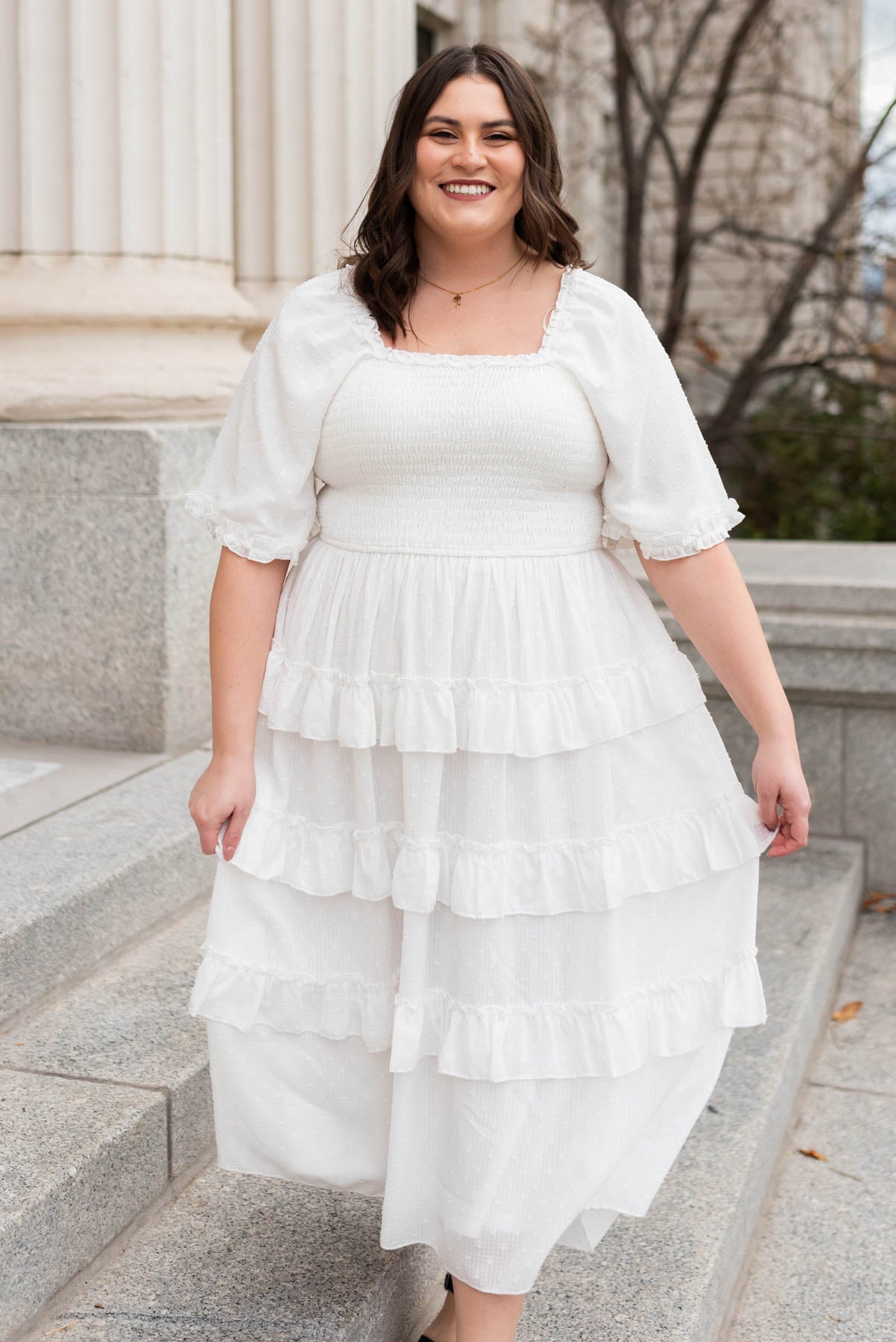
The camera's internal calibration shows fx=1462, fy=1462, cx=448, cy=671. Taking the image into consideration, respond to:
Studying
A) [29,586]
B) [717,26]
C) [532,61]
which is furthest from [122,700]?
[717,26]

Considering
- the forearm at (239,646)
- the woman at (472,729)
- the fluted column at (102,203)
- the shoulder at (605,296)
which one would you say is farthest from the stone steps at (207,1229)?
the fluted column at (102,203)

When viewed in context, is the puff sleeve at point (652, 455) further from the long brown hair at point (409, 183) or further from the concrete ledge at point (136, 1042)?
the concrete ledge at point (136, 1042)

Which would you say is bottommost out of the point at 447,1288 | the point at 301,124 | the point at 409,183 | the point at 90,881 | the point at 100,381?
the point at 447,1288

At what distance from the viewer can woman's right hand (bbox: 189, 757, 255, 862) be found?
2008 mm

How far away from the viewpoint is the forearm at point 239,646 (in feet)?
6.67

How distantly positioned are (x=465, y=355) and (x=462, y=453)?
144 millimetres

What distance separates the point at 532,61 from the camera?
10.0 metres

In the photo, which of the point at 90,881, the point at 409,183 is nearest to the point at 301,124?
the point at 90,881

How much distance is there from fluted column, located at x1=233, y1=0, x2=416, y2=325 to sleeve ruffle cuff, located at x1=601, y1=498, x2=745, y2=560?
2.93 m

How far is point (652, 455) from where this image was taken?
6.56 ft

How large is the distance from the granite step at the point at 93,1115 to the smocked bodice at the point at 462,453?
3.40ft

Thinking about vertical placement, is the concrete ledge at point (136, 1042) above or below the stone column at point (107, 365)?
below

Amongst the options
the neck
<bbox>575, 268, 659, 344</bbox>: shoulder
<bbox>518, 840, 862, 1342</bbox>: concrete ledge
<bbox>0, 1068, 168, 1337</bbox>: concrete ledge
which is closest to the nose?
the neck

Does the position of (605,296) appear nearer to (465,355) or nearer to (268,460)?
(465,355)
